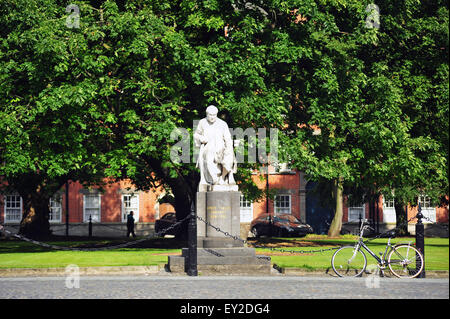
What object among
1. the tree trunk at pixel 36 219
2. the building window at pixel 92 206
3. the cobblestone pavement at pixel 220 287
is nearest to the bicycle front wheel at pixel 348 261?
the cobblestone pavement at pixel 220 287

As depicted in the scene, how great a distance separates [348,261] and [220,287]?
363 centimetres

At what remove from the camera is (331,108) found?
2356 centimetres

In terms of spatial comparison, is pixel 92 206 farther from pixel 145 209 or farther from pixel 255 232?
pixel 255 232

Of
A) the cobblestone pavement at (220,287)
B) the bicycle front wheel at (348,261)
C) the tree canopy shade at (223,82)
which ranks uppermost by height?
the tree canopy shade at (223,82)

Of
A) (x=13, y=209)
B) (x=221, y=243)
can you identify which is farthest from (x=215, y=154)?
(x=13, y=209)

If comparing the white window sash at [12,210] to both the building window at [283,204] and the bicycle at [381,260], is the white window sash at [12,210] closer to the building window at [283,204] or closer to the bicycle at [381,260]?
the building window at [283,204]

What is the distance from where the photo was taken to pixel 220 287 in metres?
12.6

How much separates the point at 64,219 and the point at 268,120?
1232 inches

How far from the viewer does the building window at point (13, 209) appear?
49594 millimetres

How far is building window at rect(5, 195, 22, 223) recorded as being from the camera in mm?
49594

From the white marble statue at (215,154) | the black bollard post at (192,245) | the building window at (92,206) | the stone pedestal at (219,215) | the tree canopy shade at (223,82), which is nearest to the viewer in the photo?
the black bollard post at (192,245)

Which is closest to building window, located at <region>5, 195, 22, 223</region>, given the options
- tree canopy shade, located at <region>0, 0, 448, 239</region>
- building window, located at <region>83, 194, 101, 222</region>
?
building window, located at <region>83, 194, 101, 222</region>

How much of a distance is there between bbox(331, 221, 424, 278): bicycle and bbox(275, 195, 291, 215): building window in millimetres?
34390

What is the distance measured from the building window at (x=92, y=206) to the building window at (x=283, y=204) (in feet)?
41.9
